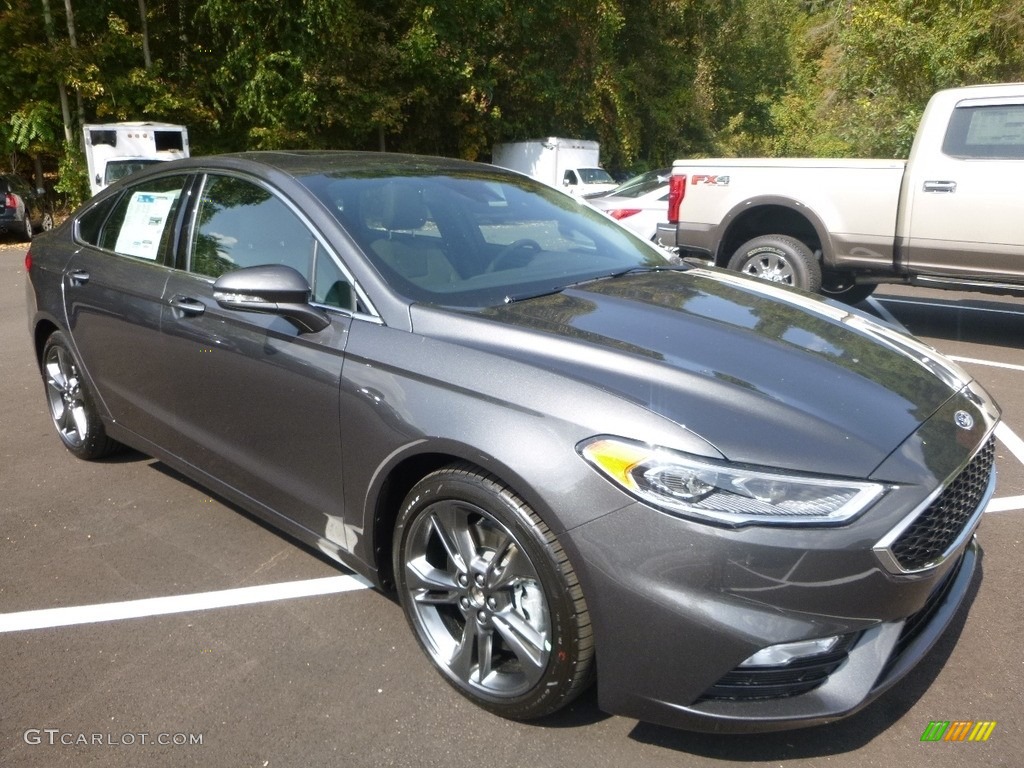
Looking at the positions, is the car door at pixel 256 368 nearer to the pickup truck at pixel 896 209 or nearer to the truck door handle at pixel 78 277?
the truck door handle at pixel 78 277

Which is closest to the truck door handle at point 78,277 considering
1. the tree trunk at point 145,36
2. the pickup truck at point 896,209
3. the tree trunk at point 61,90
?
the pickup truck at point 896,209

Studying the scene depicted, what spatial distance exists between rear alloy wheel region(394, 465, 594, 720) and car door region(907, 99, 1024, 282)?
6049mm

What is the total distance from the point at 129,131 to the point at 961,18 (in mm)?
17559

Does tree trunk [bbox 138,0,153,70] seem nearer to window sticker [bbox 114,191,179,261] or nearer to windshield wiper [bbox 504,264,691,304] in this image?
window sticker [bbox 114,191,179,261]

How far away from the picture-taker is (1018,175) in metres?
6.92

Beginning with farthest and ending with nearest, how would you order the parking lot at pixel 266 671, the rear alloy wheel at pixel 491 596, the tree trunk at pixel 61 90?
the tree trunk at pixel 61 90 → the parking lot at pixel 266 671 → the rear alloy wheel at pixel 491 596

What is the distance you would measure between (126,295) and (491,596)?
2366mm

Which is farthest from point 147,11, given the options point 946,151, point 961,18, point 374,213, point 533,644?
point 533,644

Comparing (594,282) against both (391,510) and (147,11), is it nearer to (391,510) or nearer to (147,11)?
(391,510)

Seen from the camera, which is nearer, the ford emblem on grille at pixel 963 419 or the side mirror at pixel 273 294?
the ford emblem on grille at pixel 963 419

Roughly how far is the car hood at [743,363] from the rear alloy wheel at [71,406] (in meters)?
2.64

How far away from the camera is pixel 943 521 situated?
2.38 meters

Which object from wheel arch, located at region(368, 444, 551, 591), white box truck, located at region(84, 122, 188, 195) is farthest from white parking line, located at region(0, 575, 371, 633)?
white box truck, located at region(84, 122, 188, 195)

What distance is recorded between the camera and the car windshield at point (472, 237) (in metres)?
3.08
